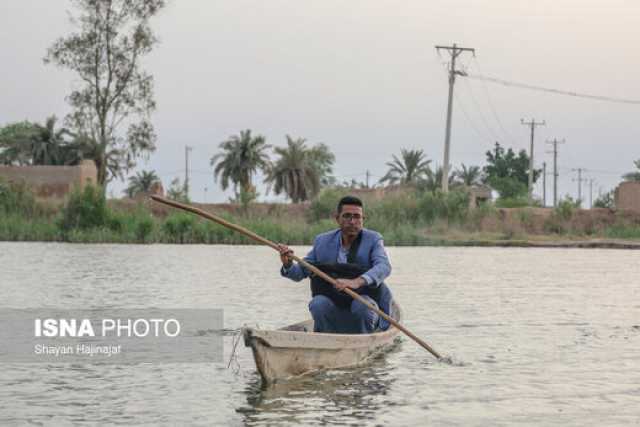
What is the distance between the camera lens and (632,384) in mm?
10492

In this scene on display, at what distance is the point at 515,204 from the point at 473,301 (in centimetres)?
4280

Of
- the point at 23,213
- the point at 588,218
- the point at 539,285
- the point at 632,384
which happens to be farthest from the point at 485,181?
the point at 632,384

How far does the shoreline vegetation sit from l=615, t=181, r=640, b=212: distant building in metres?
1.60

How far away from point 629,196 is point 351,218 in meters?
46.4

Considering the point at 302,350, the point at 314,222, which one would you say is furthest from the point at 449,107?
the point at 302,350

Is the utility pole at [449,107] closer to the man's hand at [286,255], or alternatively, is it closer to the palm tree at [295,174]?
the palm tree at [295,174]

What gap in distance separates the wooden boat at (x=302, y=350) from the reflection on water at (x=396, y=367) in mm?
131

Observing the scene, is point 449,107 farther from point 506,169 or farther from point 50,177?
point 506,169

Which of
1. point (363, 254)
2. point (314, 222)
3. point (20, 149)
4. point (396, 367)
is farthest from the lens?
point (20, 149)

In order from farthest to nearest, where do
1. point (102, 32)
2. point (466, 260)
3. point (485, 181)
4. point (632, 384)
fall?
point (485, 181)
point (102, 32)
point (466, 260)
point (632, 384)

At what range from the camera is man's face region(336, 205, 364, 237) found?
34.2 ft

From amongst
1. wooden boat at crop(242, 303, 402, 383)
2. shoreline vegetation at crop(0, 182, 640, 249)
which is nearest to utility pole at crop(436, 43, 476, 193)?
shoreline vegetation at crop(0, 182, 640, 249)

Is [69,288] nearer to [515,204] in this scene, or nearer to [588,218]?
[588,218]

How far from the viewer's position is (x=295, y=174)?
73.1 m
